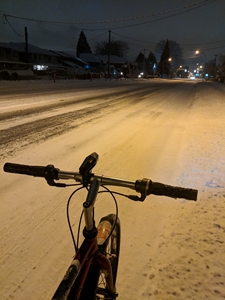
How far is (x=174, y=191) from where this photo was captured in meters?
1.46

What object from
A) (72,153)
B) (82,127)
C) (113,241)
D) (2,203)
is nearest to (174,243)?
(113,241)

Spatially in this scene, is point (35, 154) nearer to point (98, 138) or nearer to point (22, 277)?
point (98, 138)

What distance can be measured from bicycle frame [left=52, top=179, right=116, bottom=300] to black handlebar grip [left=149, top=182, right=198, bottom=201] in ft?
1.15

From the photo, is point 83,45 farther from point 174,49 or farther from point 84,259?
point 84,259

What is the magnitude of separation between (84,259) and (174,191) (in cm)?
67

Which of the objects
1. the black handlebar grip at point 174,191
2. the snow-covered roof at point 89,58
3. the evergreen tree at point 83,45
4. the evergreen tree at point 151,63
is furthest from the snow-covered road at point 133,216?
the evergreen tree at point 151,63

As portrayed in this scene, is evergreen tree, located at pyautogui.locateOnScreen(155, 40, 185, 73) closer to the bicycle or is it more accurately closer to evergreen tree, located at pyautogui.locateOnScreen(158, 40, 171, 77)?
evergreen tree, located at pyautogui.locateOnScreen(158, 40, 171, 77)

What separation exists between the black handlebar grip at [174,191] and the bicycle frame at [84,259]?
1.15 feet

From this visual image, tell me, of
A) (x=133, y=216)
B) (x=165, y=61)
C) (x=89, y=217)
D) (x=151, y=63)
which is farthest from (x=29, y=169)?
(x=151, y=63)

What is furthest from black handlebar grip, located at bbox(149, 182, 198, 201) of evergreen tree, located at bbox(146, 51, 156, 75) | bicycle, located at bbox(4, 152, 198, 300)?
evergreen tree, located at bbox(146, 51, 156, 75)

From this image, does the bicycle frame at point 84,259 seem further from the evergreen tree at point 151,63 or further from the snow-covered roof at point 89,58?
the evergreen tree at point 151,63

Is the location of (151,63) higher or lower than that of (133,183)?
higher

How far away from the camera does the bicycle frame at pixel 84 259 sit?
1246 millimetres

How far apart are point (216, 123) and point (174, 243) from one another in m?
7.03
